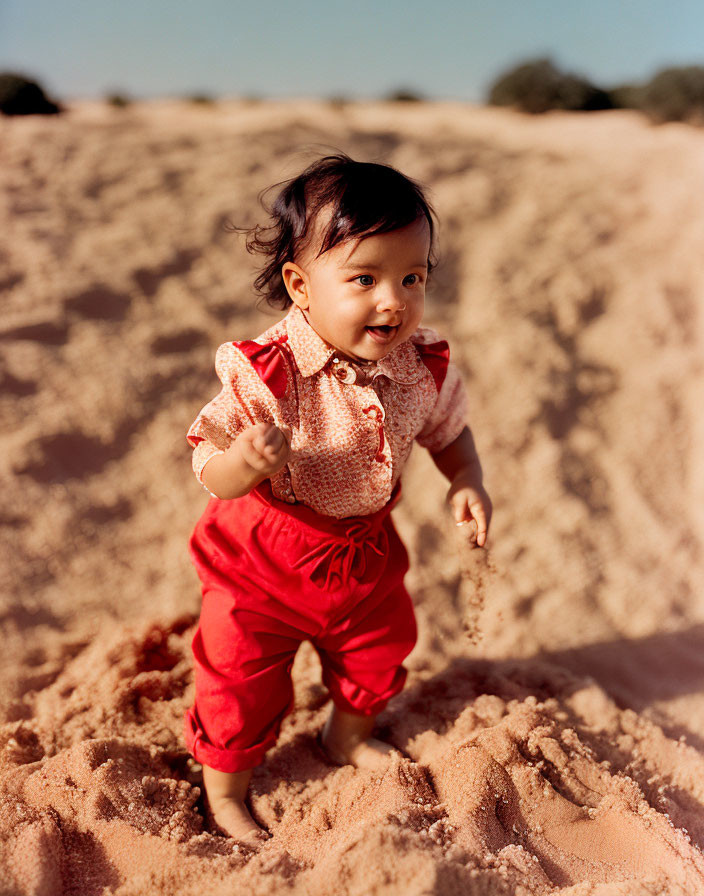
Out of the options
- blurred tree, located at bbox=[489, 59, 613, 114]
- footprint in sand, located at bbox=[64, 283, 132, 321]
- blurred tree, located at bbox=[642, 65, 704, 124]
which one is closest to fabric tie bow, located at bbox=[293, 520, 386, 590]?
footprint in sand, located at bbox=[64, 283, 132, 321]

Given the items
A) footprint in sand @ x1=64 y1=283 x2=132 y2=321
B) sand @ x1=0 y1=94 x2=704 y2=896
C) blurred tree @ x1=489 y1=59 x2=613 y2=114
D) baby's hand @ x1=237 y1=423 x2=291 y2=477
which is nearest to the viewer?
baby's hand @ x1=237 y1=423 x2=291 y2=477

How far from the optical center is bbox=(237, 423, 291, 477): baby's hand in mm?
1274

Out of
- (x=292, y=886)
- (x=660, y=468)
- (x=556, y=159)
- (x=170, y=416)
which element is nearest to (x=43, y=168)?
(x=170, y=416)

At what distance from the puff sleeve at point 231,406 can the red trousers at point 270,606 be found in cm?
15

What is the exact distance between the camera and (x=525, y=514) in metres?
2.79

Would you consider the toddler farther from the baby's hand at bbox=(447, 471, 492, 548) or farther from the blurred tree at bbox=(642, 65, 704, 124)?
the blurred tree at bbox=(642, 65, 704, 124)

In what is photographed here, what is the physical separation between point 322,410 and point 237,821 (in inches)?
33.5

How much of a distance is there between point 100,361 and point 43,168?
221 centimetres

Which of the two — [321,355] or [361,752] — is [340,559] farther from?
[361,752]

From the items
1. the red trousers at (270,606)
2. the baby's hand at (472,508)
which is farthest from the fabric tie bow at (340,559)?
the baby's hand at (472,508)

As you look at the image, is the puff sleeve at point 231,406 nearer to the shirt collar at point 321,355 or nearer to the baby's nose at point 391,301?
the shirt collar at point 321,355

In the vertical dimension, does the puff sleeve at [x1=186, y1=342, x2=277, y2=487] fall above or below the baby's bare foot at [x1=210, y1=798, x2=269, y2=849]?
above

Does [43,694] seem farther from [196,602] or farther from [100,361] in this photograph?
[100,361]

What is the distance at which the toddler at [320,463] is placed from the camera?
4.49 ft
